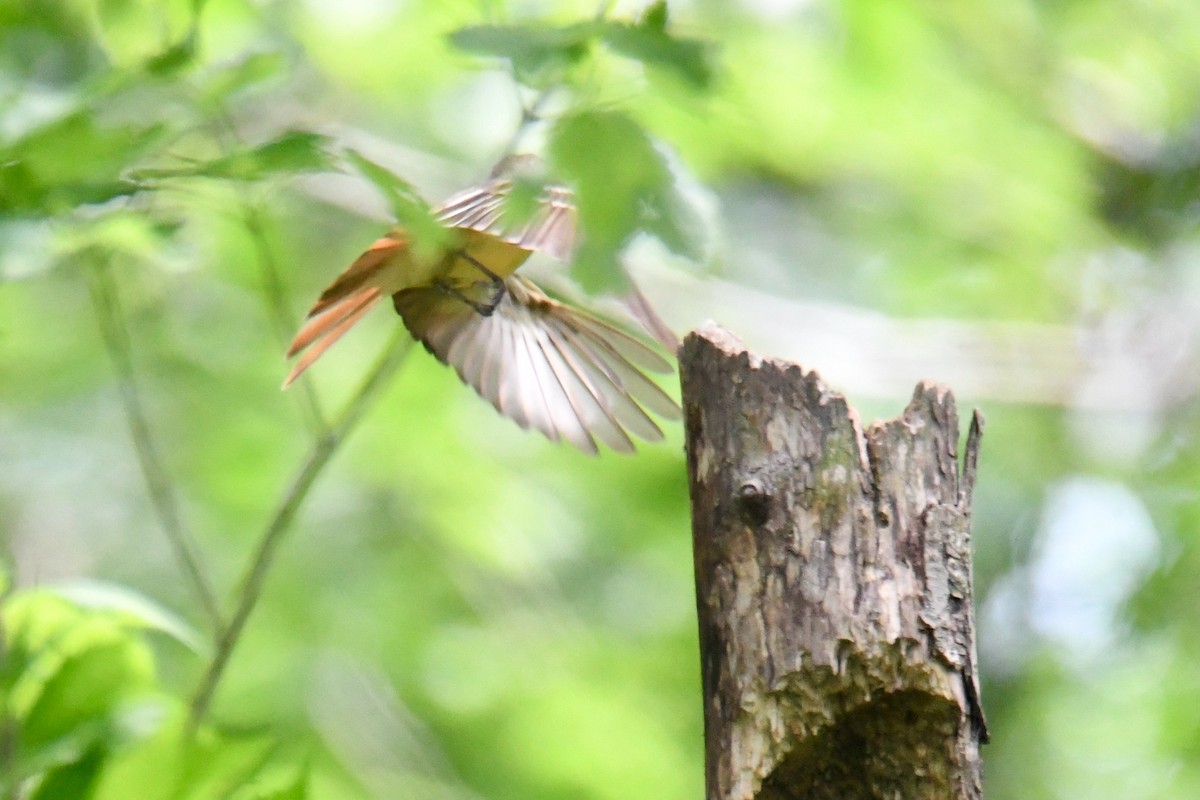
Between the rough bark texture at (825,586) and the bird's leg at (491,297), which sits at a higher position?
the bird's leg at (491,297)

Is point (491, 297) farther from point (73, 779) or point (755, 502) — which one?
point (73, 779)

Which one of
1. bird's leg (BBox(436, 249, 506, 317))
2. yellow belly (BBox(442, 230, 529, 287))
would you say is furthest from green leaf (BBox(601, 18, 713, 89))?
bird's leg (BBox(436, 249, 506, 317))

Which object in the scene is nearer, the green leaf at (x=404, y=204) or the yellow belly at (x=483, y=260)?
the green leaf at (x=404, y=204)

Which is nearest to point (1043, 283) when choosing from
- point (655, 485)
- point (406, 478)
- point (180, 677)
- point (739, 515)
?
point (655, 485)

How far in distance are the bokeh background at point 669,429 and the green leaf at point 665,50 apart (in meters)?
1.52

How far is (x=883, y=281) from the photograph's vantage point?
5066 millimetres

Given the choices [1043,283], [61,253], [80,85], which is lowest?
[61,253]

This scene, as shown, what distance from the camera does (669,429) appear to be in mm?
4234

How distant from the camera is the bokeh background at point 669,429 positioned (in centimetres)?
349

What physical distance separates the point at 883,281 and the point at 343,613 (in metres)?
2.59

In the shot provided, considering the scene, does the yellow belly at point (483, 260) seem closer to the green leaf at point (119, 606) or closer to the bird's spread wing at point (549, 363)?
the bird's spread wing at point (549, 363)

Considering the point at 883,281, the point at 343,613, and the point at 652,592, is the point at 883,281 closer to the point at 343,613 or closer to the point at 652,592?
the point at 652,592

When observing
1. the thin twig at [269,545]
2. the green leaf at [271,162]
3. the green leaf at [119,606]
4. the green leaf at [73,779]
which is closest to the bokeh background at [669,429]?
the thin twig at [269,545]

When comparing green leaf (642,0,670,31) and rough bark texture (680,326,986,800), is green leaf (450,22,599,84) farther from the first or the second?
rough bark texture (680,326,986,800)
